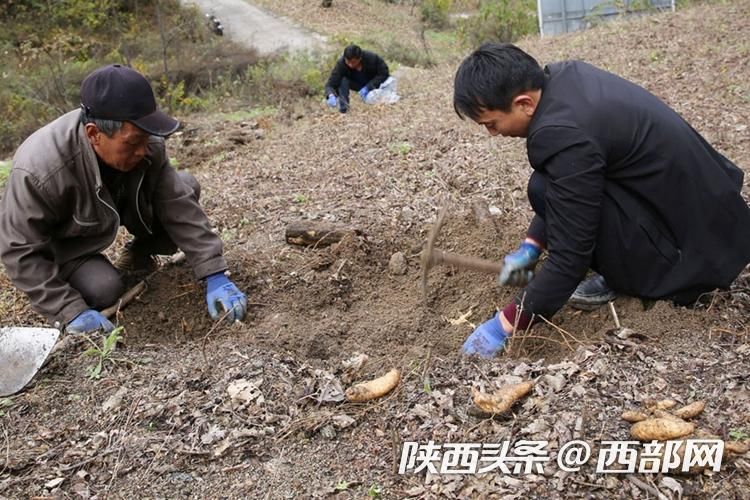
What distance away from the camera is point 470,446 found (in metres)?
2.01

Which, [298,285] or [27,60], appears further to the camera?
[27,60]

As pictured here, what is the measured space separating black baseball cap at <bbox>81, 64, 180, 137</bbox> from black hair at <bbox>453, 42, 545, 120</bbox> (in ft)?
4.20

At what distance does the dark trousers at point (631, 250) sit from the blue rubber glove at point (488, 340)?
0.50 meters

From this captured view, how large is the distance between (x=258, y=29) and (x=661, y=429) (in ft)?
58.3

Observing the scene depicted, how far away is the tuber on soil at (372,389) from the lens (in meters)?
2.26

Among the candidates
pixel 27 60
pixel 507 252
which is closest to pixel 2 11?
pixel 27 60

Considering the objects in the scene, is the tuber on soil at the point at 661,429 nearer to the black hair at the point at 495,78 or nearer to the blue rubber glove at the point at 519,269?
the blue rubber glove at the point at 519,269


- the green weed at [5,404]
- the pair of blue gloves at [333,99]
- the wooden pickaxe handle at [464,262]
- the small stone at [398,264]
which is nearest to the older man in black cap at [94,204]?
the green weed at [5,404]

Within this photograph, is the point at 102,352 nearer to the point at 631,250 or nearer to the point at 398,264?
the point at 398,264

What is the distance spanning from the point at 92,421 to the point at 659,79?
6.17 metres

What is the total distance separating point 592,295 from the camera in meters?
2.89

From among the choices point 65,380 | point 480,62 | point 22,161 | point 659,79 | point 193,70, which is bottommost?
point 193,70

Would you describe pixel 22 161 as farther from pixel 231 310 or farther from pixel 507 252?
pixel 507 252

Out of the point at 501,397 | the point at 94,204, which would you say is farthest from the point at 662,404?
the point at 94,204
